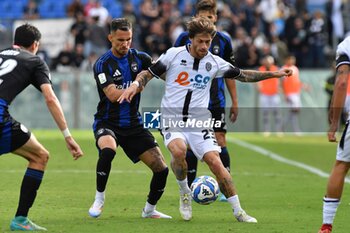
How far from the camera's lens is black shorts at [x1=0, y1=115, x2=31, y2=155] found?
927 centimetres

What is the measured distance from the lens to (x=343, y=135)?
8.83m

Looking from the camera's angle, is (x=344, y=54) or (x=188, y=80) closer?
(x=344, y=54)

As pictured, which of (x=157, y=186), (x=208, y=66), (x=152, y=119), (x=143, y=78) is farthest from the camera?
(x=152, y=119)

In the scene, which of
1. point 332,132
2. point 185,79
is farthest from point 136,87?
point 332,132

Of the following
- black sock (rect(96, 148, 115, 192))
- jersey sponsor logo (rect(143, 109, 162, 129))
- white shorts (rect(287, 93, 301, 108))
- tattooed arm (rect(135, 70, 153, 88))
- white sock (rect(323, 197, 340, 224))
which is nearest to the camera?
white sock (rect(323, 197, 340, 224))

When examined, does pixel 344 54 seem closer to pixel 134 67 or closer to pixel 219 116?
pixel 134 67

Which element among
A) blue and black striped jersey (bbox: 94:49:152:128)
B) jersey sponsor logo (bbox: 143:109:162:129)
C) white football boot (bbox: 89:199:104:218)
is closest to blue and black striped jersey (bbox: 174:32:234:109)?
jersey sponsor logo (bbox: 143:109:162:129)

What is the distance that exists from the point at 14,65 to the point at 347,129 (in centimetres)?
328

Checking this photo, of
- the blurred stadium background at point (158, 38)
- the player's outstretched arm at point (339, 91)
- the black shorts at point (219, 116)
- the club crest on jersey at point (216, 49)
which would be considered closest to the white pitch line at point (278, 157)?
the black shorts at point (219, 116)

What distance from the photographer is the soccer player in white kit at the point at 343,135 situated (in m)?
8.66

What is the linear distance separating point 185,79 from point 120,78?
795 millimetres

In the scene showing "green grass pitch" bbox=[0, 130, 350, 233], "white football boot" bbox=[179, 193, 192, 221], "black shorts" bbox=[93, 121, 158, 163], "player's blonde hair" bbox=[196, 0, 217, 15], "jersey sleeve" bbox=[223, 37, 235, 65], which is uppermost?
"player's blonde hair" bbox=[196, 0, 217, 15]

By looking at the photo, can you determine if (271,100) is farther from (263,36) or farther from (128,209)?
(128,209)

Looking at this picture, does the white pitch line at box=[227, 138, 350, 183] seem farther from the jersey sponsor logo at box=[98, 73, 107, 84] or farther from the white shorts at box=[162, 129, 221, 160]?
the jersey sponsor logo at box=[98, 73, 107, 84]
